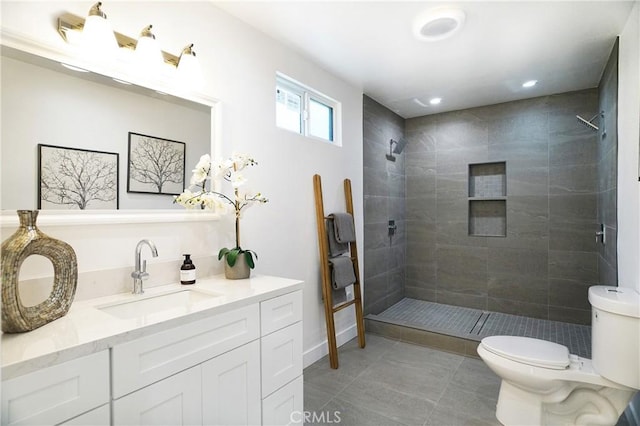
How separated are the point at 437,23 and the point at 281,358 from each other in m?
2.11

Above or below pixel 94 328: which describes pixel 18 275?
above

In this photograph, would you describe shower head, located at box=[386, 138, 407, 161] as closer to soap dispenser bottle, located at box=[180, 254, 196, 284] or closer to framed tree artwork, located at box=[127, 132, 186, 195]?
framed tree artwork, located at box=[127, 132, 186, 195]

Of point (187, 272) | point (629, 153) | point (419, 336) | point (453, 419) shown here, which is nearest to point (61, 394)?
point (187, 272)

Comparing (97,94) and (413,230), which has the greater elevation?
(97,94)

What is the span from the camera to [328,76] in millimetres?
2799

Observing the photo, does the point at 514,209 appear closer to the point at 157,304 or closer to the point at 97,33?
the point at 157,304

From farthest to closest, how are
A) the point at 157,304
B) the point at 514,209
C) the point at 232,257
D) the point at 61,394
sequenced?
the point at 514,209
the point at 232,257
the point at 157,304
the point at 61,394

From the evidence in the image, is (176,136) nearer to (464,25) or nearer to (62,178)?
(62,178)

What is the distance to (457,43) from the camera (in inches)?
90.2

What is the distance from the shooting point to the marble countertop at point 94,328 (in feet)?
2.82

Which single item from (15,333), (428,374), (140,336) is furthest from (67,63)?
(428,374)

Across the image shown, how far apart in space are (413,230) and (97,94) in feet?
11.4

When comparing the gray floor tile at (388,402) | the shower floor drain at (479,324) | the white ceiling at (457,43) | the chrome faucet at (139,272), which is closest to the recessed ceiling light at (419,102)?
the white ceiling at (457,43)

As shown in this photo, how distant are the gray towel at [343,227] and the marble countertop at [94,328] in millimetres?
1213
